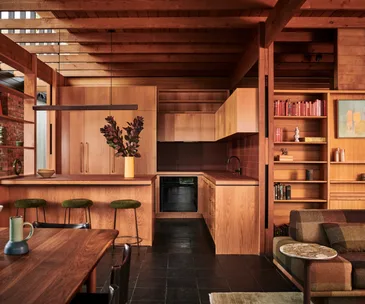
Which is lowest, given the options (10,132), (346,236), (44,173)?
(346,236)

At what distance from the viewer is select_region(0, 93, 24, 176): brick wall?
247 inches

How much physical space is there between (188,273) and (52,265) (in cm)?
232

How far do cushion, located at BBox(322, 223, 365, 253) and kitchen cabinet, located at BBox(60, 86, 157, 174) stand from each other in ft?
13.7

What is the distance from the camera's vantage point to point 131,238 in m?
4.75

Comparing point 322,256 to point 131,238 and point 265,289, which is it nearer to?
point 265,289

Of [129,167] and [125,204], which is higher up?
[129,167]

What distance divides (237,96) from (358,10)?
191 cm

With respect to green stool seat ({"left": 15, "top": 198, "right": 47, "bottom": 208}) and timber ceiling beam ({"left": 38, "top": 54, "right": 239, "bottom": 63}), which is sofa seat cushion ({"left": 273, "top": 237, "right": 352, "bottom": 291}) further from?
timber ceiling beam ({"left": 38, "top": 54, "right": 239, "bottom": 63})

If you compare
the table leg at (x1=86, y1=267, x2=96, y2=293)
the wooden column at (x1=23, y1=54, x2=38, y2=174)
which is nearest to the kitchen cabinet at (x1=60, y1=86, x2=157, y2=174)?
the wooden column at (x1=23, y1=54, x2=38, y2=174)

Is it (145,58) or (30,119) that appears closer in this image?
(30,119)

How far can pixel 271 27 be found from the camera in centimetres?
404

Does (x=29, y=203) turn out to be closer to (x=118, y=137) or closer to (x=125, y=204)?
(x=125, y=204)

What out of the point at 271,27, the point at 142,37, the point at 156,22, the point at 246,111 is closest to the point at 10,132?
the point at 142,37

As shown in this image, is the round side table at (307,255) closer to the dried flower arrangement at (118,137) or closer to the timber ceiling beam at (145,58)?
the dried flower arrangement at (118,137)
